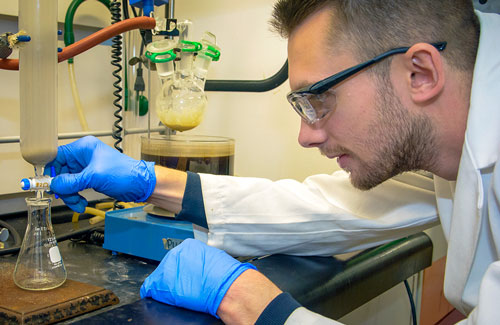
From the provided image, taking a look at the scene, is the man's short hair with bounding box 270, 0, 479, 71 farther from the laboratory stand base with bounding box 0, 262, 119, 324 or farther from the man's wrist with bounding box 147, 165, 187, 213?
the laboratory stand base with bounding box 0, 262, 119, 324

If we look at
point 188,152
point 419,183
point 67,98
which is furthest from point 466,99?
point 67,98

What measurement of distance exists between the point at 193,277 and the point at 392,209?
0.59m

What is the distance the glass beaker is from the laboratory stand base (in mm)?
23

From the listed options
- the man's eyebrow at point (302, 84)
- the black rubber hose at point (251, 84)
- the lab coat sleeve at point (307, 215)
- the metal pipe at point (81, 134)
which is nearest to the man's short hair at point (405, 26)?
the man's eyebrow at point (302, 84)

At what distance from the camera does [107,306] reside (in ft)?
2.66

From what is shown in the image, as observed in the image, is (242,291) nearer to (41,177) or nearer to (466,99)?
(41,177)

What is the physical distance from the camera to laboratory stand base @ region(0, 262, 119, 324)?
2.36ft

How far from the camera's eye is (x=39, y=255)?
2.84 feet

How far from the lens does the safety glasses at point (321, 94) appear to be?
3.06 ft

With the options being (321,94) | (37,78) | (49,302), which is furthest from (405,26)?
(49,302)

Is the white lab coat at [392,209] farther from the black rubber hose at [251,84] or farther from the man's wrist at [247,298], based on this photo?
the black rubber hose at [251,84]

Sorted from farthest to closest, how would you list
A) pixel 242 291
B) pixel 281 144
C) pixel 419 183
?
1. pixel 281 144
2. pixel 419 183
3. pixel 242 291

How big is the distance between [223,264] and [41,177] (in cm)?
41

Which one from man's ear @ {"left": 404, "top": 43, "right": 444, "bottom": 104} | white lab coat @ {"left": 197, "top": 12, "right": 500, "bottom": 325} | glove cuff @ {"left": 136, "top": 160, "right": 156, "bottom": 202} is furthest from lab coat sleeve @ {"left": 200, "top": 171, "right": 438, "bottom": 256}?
man's ear @ {"left": 404, "top": 43, "right": 444, "bottom": 104}
